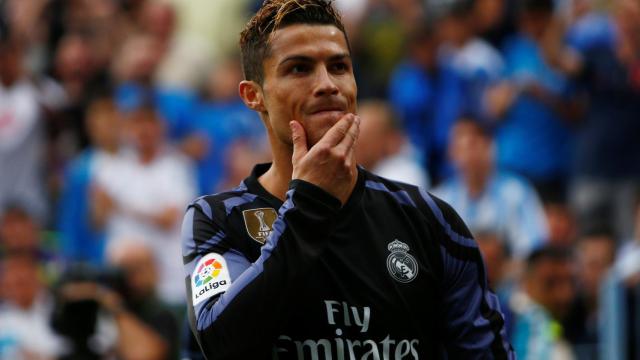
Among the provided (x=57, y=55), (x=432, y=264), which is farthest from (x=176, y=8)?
(x=432, y=264)

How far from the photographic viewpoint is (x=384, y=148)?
10.0m

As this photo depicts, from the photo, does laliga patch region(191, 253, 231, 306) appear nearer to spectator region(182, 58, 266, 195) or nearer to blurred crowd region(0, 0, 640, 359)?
blurred crowd region(0, 0, 640, 359)

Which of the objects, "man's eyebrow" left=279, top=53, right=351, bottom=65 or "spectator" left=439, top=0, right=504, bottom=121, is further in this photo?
"spectator" left=439, top=0, right=504, bottom=121

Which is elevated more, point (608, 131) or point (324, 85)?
point (608, 131)

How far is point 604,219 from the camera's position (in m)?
9.37

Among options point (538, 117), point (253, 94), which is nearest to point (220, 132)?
point (538, 117)

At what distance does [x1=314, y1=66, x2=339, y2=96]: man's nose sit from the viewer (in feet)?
12.2

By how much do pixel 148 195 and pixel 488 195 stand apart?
10.1 feet

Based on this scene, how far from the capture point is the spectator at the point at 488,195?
9.37 meters

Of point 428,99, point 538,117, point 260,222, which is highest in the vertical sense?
point 428,99

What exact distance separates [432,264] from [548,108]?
6171 mm

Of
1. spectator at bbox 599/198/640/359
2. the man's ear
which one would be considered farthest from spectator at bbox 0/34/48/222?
the man's ear

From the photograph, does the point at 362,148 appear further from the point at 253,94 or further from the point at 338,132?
the point at 338,132

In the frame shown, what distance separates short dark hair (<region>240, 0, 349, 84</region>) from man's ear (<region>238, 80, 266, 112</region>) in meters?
0.03
